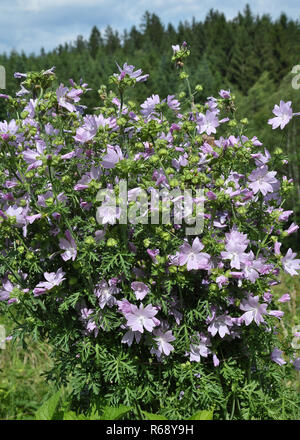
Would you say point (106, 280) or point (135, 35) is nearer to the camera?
point (106, 280)

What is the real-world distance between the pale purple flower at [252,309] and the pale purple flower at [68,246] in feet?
2.25

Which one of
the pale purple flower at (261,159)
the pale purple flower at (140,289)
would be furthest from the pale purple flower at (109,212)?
the pale purple flower at (261,159)

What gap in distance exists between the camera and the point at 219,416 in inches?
83.1

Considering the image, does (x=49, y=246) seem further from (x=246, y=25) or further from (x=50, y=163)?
(x=246, y=25)

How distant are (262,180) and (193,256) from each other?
42cm

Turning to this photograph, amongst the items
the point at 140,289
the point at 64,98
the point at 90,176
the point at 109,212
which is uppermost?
the point at 64,98

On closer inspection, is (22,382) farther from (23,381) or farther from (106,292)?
(106,292)

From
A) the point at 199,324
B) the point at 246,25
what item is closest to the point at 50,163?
the point at 199,324

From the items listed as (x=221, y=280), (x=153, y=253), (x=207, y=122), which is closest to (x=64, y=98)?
(x=207, y=122)

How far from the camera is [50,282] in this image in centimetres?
179

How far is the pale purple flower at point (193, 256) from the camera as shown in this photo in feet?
5.50

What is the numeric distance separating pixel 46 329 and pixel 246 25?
43625 mm

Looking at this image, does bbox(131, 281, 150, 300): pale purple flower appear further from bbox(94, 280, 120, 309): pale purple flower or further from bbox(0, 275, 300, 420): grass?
bbox(0, 275, 300, 420): grass
